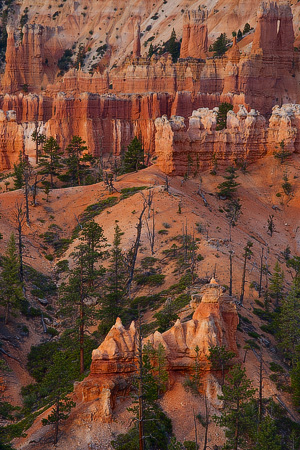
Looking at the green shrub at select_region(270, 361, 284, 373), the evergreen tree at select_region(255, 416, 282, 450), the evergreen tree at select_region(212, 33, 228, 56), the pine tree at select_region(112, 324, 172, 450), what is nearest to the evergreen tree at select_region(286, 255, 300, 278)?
the green shrub at select_region(270, 361, 284, 373)

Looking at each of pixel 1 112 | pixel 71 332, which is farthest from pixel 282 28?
pixel 71 332

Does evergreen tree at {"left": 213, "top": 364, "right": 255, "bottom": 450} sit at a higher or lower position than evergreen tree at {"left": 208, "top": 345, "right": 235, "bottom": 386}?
lower

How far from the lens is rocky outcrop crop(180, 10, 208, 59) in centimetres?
13875

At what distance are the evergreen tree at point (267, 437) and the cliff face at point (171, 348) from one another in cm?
499

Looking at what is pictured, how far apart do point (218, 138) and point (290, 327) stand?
47.6 meters

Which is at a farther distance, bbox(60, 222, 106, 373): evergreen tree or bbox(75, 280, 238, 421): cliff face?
bbox(60, 222, 106, 373): evergreen tree

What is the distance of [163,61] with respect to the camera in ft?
424

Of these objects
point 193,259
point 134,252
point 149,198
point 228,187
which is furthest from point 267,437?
point 228,187

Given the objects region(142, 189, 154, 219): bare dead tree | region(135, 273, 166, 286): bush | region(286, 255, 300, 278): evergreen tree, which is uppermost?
region(142, 189, 154, 219): bare dead tree

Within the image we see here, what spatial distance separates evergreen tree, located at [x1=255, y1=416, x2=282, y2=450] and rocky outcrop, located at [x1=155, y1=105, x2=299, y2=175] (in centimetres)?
5604

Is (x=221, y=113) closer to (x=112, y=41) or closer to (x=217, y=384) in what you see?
(x=217, y=384)

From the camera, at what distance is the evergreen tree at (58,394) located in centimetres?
4003

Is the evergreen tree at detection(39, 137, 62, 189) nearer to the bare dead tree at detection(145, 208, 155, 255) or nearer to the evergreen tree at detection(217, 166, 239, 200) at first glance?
the evergreen tree at detection(217, 166, 239, 200)

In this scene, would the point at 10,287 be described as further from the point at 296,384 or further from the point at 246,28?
the point at 246,28
